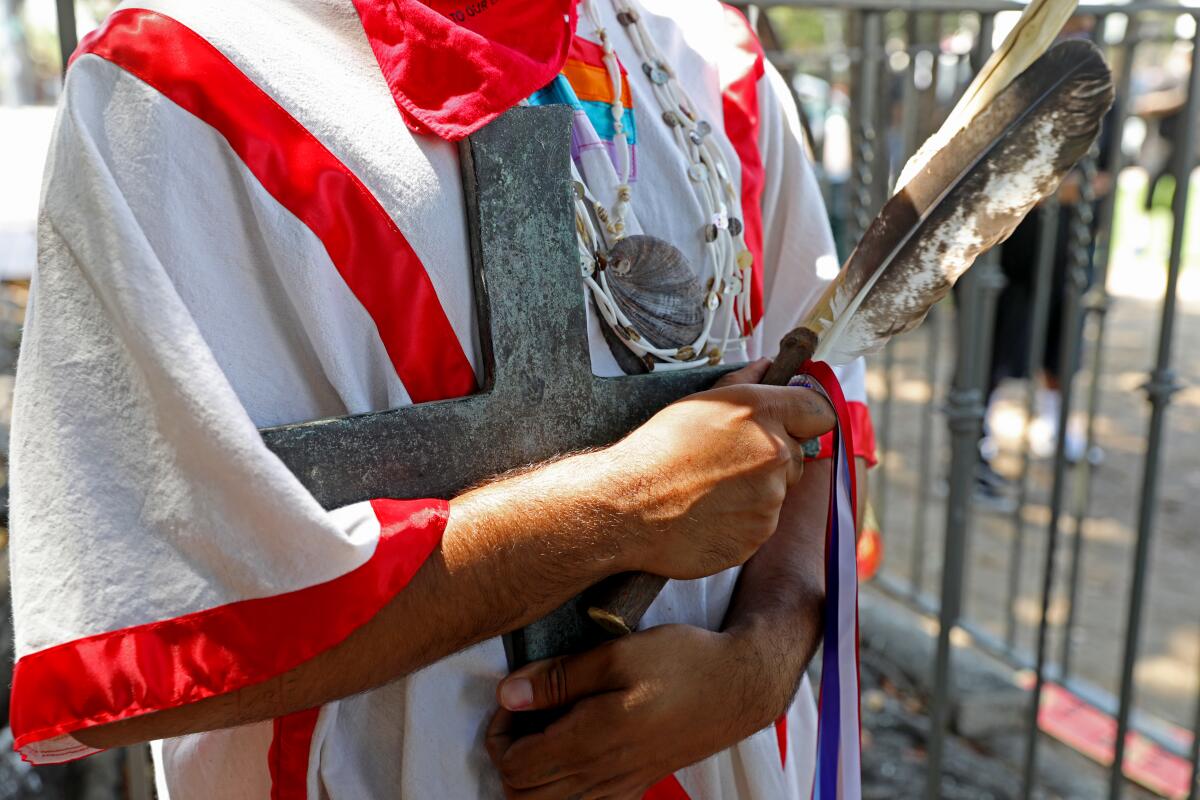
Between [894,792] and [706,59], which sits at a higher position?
[706,59]

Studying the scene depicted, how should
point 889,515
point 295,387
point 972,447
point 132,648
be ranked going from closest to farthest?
point 132,648 < point 295,387 < point 972,447 < point 889,515

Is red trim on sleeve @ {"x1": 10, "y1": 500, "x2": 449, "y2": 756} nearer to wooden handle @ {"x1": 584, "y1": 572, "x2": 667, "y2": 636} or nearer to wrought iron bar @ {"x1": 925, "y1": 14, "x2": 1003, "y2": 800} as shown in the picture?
wooden handle @ {"x1": 584, "y1": 572, "x2": 667, "y2": 636}

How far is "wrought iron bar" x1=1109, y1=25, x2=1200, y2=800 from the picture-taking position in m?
2.14

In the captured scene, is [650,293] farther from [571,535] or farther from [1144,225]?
[1144,225]

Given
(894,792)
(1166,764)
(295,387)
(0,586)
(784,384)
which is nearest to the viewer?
(295,387)

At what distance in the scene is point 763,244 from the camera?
1510 mm

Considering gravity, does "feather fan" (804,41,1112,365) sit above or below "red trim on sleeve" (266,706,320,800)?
above

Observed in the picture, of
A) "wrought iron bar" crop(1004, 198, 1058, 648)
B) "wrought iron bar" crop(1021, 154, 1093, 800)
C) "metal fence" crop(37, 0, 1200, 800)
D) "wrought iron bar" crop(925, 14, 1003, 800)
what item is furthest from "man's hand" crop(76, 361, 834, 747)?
"wrought iron bar" crop(1004, 198, 1058, 648)

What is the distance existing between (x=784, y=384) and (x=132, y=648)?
689mm

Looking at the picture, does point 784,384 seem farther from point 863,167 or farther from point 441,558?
point 863,167

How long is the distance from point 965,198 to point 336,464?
68cm

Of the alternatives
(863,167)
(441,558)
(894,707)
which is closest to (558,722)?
(441,558)

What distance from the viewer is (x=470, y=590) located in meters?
0.96

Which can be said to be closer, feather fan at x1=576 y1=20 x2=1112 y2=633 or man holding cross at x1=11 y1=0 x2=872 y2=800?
man holding cross at x1=11 y1=0 x2=872 y2=800
